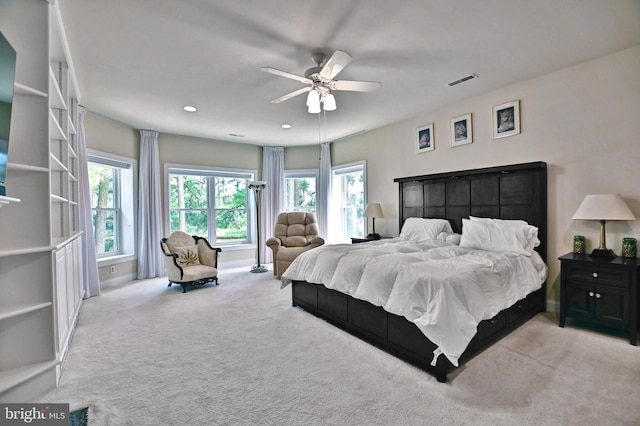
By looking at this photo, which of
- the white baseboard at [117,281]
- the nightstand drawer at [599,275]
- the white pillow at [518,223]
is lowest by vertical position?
the white baseboard at [117,281]

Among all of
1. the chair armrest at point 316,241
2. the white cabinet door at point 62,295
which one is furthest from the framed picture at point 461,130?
the white cabinet door at point 62,295

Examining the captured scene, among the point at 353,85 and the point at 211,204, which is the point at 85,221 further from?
the point at 353,85

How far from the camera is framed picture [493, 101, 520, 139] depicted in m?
3.72

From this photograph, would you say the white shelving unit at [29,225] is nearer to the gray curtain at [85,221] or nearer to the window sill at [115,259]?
the gray curtain at [85,221]

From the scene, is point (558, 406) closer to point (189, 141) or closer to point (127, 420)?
point (127, 420)

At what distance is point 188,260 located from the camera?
4980mm

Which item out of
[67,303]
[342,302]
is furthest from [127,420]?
[342,302]

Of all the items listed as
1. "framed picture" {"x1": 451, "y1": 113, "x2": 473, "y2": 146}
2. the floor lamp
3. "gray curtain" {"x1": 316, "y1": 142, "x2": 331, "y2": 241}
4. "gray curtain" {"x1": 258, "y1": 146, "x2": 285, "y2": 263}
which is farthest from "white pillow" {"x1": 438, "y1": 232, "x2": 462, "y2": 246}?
"gray curtain" {"x1": 258, "y1": 146, "x2": 285, "y2": 263}

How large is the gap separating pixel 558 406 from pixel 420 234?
267 centimetres

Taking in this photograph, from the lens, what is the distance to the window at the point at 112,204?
16.2 feet

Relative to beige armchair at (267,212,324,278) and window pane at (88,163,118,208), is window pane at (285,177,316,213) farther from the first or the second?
window pane at (88,163,118,208)

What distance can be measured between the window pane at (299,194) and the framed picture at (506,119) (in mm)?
4189

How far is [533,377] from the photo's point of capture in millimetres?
2131

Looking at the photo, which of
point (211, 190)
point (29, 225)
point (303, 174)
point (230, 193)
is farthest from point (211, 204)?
point (29, 225)
